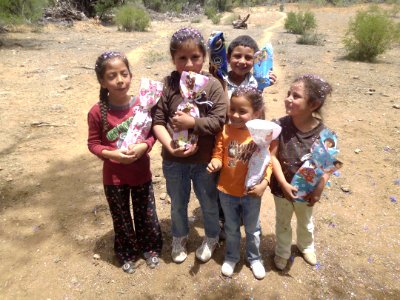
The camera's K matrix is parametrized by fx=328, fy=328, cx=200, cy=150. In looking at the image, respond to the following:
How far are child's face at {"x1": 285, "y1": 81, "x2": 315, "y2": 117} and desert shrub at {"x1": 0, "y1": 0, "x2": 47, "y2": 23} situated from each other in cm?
1290

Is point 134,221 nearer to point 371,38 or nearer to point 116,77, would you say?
point 116,77

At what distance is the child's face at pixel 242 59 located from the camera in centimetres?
232

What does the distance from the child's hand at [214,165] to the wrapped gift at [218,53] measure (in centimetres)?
67

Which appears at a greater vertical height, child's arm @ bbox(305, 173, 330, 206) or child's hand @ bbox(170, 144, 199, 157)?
child's hand @ bbox(170, 144, 199, 157)

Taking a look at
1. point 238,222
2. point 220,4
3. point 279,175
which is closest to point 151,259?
point 238,222

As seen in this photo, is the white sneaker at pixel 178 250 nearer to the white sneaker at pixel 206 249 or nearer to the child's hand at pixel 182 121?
the white sneaker at pixel 206 249

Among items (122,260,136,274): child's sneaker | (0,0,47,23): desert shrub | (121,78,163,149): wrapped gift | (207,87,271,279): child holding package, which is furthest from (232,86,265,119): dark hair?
(0,0,47,23): desert shrub

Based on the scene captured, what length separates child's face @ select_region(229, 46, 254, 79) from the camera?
2320mm

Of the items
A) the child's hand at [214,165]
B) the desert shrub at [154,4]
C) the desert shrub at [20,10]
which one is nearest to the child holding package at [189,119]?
the child's hand at [214,165]

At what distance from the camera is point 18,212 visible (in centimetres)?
318

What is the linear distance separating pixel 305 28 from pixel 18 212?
15213mm

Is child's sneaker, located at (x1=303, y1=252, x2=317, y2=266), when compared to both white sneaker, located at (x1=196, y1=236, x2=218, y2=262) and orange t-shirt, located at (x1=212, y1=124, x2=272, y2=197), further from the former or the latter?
orange t-shirt, located at (x1=212, y1=124, x2=272, y2=197)

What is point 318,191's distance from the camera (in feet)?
6.88

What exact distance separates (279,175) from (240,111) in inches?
19.5
